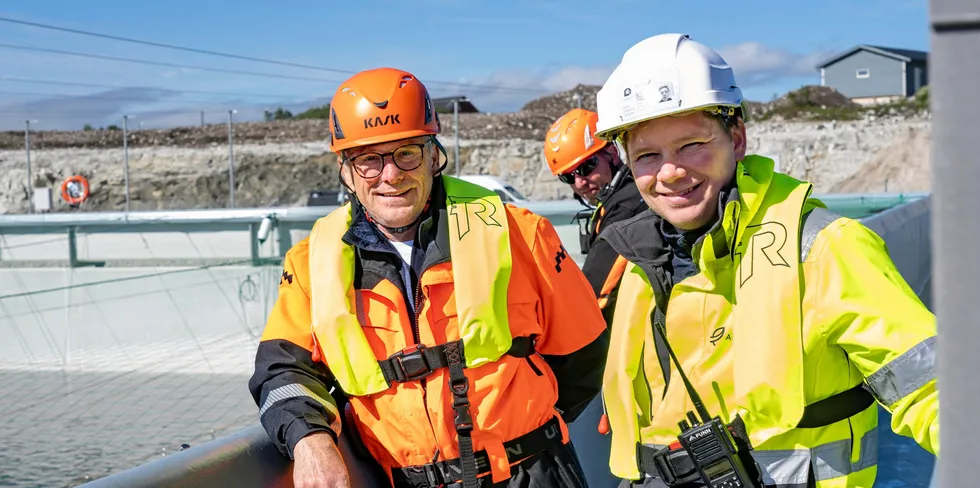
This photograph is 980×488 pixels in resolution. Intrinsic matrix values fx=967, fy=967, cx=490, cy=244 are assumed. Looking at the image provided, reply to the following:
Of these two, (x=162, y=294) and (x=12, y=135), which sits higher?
(x=12, y=135)

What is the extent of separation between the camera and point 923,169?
29453 millimetres

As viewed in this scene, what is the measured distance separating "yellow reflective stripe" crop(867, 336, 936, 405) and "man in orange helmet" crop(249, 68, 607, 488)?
116 cm

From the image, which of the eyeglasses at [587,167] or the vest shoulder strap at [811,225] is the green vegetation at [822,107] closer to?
the eyeglasses at [587,167]

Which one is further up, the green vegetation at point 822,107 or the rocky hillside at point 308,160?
the green vegetation at point 822,107

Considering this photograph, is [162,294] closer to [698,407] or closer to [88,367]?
[88,367]

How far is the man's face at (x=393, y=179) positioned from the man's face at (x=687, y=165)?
2.83 feet

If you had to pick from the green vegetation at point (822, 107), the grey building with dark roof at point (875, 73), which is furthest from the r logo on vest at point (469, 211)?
the grey building with dark roof at point (875, 73)

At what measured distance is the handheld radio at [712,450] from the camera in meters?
2.27

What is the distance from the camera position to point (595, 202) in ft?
19.7

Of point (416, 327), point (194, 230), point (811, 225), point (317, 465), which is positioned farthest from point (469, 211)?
point (194, 230)

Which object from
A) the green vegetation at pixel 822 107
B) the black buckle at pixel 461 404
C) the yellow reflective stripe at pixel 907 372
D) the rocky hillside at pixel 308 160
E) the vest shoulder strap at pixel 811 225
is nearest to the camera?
the yellow reflective stripe at pixel 907 372

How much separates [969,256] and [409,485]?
235cm

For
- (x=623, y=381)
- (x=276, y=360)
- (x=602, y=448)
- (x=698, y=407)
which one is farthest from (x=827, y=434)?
(x=602, y=448)

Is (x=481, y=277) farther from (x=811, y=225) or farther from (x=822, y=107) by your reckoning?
(x=822, y=107)
